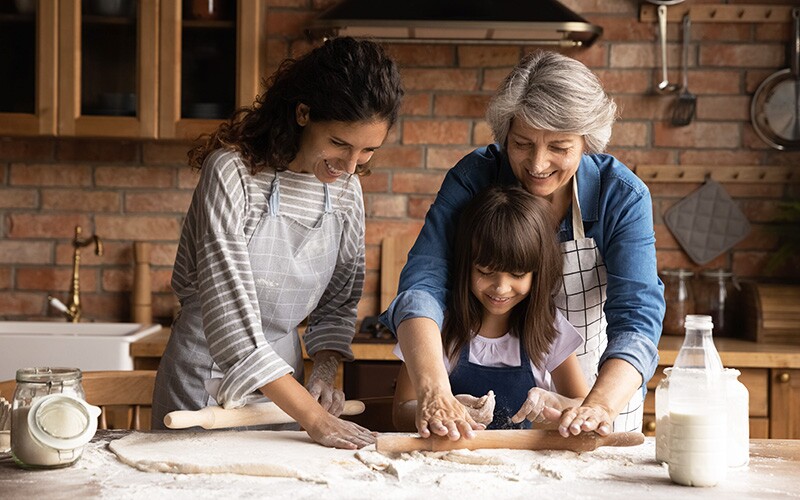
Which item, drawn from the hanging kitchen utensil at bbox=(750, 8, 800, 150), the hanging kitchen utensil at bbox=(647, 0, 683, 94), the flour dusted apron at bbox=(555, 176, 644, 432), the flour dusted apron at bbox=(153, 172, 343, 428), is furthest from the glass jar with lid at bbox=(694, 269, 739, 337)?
the flour dusted apron at bbox=(153, 172, 343, 428)

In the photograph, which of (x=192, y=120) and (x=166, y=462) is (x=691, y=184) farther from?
(x=166, y=462)

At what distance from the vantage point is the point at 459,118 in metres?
3.22

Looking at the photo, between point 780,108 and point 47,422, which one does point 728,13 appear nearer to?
point 780,108

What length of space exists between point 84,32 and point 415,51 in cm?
104

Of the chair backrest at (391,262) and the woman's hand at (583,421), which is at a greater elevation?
the chair backrest at (391,262)

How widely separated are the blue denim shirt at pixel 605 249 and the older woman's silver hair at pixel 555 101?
0.09 metres

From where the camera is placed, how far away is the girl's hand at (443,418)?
1.45m

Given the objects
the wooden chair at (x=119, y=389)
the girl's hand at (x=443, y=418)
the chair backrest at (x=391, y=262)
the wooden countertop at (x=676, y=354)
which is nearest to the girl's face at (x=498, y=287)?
the girl's hand at (x=443, y=418)

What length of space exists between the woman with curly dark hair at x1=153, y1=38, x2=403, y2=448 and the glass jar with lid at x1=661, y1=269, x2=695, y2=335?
1.50m

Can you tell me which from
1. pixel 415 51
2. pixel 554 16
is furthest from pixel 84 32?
pixel 554 16

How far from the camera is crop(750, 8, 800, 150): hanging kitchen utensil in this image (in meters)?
3.19

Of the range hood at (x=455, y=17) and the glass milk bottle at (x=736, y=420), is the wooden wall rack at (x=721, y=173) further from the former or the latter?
the glass milk bottle at (x=736, y=420)

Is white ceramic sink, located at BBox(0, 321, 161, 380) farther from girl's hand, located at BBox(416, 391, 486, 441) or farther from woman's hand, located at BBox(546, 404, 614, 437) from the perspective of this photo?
woman's hand, located at BBox(546, 404, 614, 437)

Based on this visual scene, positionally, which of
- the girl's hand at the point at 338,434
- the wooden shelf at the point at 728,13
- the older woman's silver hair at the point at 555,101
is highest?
the wooden shelf at the point at 728,13
